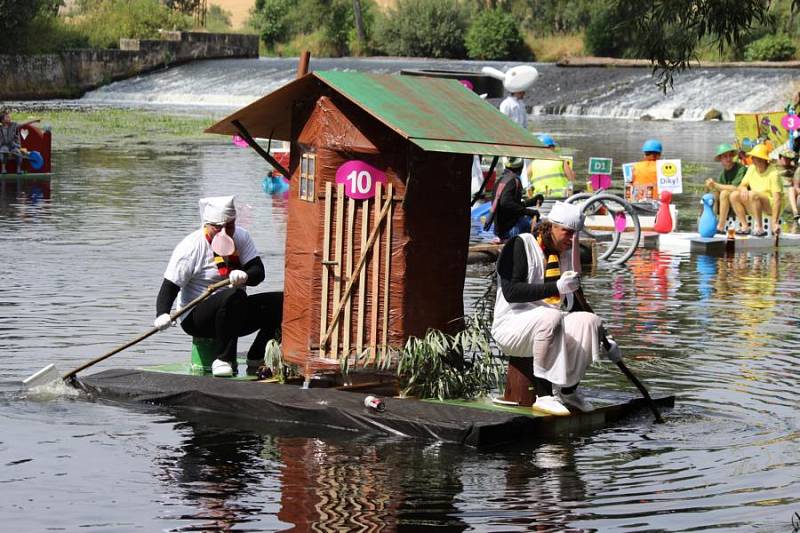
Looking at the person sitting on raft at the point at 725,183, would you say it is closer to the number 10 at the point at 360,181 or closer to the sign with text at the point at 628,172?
the sign with text at the point at 628,172

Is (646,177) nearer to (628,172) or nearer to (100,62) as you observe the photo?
(628,172)

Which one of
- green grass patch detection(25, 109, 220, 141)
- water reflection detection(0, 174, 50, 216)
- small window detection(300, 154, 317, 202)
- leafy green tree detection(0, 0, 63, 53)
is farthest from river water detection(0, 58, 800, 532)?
leafy green tree detection(0, 0, 63, 53)

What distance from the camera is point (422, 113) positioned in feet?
29.8

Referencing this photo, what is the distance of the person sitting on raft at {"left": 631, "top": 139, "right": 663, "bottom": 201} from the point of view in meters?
20.1

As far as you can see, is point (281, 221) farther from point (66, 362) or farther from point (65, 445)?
point (65, 445)

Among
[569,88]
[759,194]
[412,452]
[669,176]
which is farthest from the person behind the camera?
[569,88]

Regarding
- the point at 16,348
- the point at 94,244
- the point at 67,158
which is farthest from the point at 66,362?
the point at 67,158

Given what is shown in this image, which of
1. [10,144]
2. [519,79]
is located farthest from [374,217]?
[10,144]

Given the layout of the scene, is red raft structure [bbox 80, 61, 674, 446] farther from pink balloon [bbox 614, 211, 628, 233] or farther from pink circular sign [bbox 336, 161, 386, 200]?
pink balloon [bbox 614, 211, 628, 233]

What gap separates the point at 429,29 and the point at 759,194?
5338 cm

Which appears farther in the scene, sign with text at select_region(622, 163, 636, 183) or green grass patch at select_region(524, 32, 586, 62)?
green grass patch at select_region(524, 32, 586, 62)

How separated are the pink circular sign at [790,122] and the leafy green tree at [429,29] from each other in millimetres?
46546

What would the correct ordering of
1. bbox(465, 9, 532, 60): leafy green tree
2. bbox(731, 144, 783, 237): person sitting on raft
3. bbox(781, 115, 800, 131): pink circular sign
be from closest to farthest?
bbox(731, 144, 783, 237): person sitting on raft
bbox(781, 115, 800, 131): pink circular sign
bbox(465, 9, 532, 60): leafy green tree

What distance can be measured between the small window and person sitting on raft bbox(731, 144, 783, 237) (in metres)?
9.90
